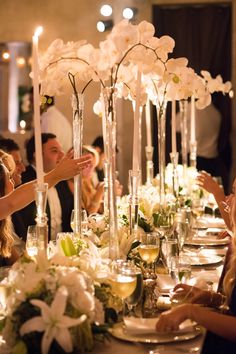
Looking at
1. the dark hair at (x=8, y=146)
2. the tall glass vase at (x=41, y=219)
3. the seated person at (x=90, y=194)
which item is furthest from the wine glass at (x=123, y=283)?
the seated person at (x=90, y=194)

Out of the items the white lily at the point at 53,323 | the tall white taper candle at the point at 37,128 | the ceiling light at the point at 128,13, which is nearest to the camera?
the white lily at the point at 53,323

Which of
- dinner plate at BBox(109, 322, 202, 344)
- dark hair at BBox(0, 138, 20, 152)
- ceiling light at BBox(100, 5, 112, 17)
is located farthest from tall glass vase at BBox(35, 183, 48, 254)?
ceiling light at BBox(100, 5, 112, 17)

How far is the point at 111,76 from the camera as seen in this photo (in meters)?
2.51

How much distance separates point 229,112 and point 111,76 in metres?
6.65

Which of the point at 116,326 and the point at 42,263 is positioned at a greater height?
the point at 42,263

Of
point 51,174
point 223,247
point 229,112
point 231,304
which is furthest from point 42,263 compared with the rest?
point 229,112

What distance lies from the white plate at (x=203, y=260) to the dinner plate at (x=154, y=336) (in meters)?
1.08

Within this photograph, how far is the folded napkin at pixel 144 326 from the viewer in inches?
78.3

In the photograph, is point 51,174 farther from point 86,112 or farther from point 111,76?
point 86,112

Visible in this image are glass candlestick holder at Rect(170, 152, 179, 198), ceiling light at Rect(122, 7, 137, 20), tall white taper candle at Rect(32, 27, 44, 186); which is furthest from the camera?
ceiling light at Rect(122, 7, 137, 20)

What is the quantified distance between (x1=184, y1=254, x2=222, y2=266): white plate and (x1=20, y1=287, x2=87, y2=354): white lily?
1.38 meters

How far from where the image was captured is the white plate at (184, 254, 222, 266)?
312 cm

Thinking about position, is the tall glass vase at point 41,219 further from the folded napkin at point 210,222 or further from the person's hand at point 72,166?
the folded napkin at point 210,222

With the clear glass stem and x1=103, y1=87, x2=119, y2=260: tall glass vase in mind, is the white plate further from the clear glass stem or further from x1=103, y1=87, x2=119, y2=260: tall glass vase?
x1=103, y1=87, x2=119, y2=260: tall glass vase
